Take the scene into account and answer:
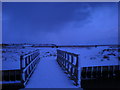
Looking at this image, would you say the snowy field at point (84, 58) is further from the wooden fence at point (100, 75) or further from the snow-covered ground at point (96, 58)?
the wooden fence at point (100, 75)

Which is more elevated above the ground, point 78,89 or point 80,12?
point 80,12

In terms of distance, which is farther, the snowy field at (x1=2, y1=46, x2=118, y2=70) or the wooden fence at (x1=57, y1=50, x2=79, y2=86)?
the snowy field at (x1=2, y1=46, x2=118, y2=70)

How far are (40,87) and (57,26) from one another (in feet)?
9.93

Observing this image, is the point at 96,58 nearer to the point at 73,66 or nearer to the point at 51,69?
the point at 51,69

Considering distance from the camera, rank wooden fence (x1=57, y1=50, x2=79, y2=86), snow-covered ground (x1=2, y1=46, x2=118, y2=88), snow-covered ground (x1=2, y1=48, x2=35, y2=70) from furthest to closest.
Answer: snow-covered ground (x1=2, y1=48, x2=35, y2=70)
snow-covered ground (x1=2, y1=46, x2=118, y2=88)
wooden fence (x1=57, y1=50, x2=79, y2=86)

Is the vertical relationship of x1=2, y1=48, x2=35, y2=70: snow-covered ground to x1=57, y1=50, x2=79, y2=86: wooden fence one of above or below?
below

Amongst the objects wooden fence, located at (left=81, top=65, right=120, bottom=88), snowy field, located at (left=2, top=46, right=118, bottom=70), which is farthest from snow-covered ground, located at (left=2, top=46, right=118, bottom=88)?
wooden fence, located at (left=81, top=65, right=120, bottom=88)

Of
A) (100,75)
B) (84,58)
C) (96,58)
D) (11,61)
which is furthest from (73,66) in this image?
(96,58)

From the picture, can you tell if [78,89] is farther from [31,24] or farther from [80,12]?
[31,24]

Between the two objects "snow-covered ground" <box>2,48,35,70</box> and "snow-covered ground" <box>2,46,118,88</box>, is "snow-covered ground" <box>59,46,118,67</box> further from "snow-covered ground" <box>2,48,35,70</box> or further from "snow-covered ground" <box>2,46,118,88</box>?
"snow-covered ground" <box>2,48,35,70</box>

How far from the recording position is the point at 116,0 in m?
1.81

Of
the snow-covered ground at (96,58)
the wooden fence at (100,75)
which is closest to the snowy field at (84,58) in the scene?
the snow-covered ground at (96,58)

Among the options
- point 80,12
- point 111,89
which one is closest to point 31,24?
point 80,12

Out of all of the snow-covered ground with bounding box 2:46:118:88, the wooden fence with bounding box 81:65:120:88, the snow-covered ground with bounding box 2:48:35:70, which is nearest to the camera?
the snow-covered ground with bounding box 2:46:118:88
